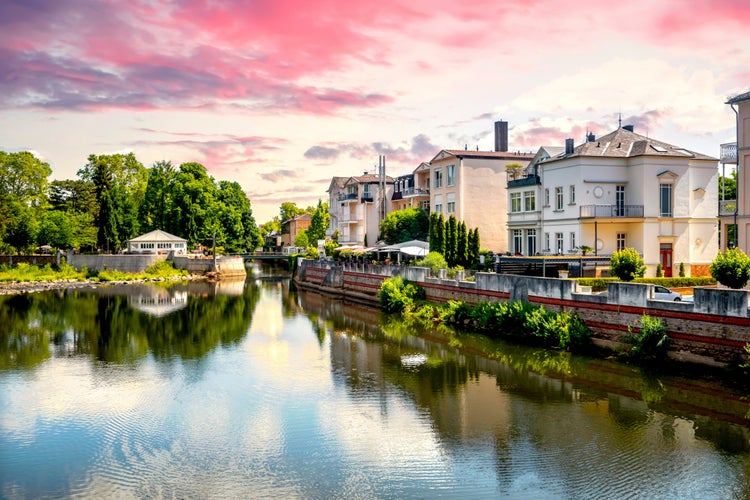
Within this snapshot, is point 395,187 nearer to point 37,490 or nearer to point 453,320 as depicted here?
point 453,320

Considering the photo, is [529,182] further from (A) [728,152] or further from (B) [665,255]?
(A) [728,152]

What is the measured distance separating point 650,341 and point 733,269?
3.23 m

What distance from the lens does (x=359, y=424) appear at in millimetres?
15852

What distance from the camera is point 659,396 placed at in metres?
17.4

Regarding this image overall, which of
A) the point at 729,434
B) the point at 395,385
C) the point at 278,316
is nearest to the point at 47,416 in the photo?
the point at 395,385

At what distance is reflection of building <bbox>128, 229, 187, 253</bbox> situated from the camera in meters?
72.5

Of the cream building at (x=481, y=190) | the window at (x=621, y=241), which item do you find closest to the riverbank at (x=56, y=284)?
the cream building at (x=481, y=190)

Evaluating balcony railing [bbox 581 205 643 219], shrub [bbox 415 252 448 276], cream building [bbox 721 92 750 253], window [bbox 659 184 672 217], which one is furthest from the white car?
window [bbox 659 184 672 217]

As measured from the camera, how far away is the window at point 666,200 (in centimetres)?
3534

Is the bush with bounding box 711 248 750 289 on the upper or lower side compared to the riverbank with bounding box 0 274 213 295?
upper

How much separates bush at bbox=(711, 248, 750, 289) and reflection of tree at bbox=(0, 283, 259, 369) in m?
18.5

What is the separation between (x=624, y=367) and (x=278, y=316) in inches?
918

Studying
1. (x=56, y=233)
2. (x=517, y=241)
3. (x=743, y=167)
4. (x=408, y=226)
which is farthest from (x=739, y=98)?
(x=56, y=233)

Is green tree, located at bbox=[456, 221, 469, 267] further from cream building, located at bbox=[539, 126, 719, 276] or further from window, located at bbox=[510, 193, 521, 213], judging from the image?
cream building, located at bbox=[539, 126, 719, 276]
